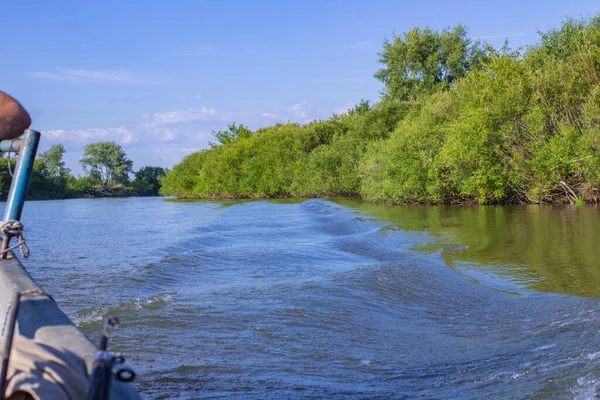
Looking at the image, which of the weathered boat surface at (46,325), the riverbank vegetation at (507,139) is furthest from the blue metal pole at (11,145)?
the riverbank vegetation at (507,139)

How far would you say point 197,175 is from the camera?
2653 inches

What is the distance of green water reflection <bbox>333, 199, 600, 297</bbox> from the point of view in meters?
8.63

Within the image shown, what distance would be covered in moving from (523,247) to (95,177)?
286 ft

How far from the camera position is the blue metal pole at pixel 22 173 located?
3373 millimetres

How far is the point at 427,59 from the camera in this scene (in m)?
57.4

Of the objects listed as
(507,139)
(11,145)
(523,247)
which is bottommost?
(523,247)

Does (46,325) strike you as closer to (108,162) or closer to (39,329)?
(39,329)

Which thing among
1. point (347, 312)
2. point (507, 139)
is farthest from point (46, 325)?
point (507, 139)

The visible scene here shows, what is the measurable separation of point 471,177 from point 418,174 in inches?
136

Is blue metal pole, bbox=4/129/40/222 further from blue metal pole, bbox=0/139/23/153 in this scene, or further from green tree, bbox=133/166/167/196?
green tree, bbox=133/166/167/196

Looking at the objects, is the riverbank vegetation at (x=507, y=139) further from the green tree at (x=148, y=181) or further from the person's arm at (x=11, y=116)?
the green tree at (x=148, y=181)

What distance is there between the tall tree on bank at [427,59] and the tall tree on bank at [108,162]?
164 feet

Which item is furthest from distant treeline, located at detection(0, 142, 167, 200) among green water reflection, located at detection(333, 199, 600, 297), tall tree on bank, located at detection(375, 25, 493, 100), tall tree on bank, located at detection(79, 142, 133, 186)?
green water reflection, located at detection(333, 199, 600, 297)

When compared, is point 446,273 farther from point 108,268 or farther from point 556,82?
point 556,82
